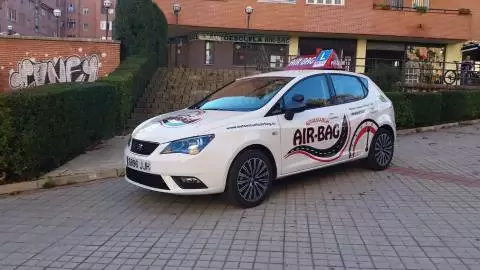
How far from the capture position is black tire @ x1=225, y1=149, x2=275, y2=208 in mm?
5871

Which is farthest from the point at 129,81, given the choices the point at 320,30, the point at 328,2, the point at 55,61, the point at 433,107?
the point at 328,2

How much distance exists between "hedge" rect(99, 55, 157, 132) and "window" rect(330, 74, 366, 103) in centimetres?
518

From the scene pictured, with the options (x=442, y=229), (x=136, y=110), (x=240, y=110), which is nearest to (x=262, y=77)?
(x=240, y=110)

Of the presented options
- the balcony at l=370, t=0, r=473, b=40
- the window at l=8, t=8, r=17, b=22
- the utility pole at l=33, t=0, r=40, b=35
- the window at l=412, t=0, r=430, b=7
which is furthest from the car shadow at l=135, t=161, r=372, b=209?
the utility pole at l=33, t=0, r=40, b=35

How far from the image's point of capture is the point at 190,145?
5.67 meters

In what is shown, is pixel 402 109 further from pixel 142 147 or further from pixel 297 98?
pixel 142 147

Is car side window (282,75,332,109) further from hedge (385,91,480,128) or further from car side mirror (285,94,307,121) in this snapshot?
hedge (385,91,480,128)

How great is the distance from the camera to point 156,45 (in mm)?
20188

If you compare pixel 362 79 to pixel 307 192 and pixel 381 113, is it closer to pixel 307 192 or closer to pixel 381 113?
pixel 381 113

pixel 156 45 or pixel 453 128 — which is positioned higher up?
pixel 156 45

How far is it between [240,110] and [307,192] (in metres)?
1.50

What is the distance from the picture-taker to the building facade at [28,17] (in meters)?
60.6

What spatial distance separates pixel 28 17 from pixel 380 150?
73.5 meters

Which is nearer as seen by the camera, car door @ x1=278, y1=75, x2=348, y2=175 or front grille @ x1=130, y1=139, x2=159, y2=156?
front grille @ x1=130, y1=139, x2=159, y2=156
